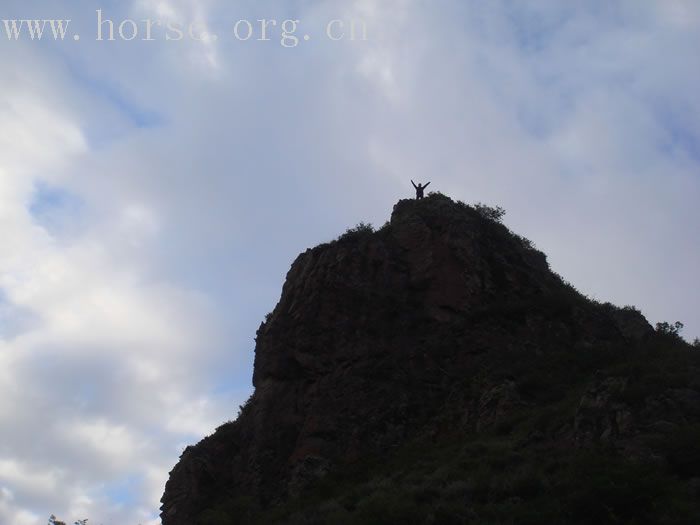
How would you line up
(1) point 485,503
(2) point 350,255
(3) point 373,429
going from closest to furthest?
1. (1) point 485,503
2. (3) point 373,429
3. (2) point 350,255

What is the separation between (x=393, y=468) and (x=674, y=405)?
8448mm

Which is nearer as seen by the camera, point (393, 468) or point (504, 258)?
point (393, 468)

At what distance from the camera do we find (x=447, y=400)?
26344mm

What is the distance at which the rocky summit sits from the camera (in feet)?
56.1

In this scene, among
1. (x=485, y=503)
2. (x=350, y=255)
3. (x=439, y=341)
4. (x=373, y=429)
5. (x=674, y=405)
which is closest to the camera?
(x=485, y=503)

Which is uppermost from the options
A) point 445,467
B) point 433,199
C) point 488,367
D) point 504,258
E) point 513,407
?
point 433,199

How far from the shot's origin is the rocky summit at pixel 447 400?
1709 centimetres

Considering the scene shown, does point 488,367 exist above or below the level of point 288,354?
below

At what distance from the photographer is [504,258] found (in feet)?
106

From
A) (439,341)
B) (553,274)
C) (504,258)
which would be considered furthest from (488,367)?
(553,274)

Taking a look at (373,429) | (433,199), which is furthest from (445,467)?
(433,199)

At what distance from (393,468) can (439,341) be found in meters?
6.41

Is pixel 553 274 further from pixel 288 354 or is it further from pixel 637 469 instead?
pixel 637 469

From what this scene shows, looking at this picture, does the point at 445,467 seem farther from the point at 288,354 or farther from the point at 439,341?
the point at 288,354
